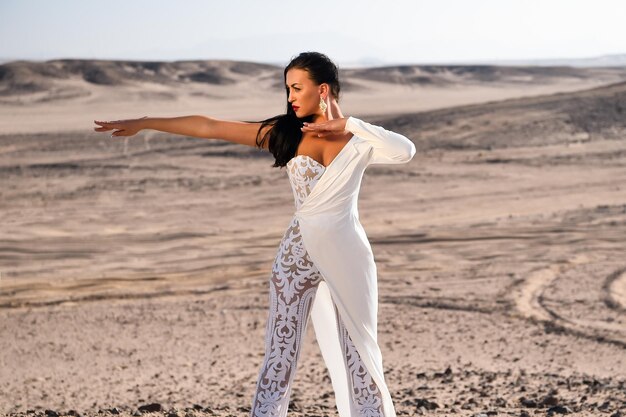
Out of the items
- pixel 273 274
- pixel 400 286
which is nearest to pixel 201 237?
pixel 400 286

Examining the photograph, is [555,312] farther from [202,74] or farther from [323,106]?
[202,74]

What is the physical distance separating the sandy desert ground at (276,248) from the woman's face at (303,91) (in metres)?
2.66

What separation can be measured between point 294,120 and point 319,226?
0.46 m

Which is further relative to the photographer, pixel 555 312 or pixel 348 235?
pixel 555 312

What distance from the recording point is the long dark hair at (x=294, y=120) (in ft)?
12.7

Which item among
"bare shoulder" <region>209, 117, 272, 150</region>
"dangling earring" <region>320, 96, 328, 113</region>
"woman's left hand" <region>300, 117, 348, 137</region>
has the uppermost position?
"dangling earring" <region>320, 96, 328, 113</region>

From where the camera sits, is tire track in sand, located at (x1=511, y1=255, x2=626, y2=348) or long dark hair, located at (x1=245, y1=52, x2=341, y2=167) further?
tire track in sand, located at (x1=511, y1=255, x2=626, y2=348)

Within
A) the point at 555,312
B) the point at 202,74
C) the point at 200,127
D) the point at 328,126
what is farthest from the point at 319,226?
the point at 202,74

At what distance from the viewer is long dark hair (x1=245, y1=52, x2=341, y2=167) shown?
388cm

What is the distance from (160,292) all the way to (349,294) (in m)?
7.70

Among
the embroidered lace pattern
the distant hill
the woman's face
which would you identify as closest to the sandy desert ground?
the embroidered lace pattern

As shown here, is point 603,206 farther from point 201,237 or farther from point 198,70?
point 198,70

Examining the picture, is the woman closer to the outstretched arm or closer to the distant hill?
the outstretched arm

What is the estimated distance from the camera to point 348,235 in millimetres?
3971
